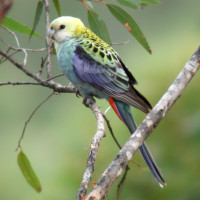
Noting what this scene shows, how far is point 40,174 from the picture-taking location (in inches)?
212

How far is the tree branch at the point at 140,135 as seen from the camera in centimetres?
162

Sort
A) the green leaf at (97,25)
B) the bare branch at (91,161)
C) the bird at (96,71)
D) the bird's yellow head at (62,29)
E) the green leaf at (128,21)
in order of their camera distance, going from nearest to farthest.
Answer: the bare branch at (91,161)
the green leaf at (128,21)
the green leaf at (97,25)
the bird at (96,71)
the bird's yellow head at (62,29)

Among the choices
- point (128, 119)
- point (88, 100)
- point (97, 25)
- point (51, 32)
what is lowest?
point (128, 119)

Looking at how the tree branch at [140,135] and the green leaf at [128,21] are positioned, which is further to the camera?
the green leaf at [128,21]

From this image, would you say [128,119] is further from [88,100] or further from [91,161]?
[91,161]

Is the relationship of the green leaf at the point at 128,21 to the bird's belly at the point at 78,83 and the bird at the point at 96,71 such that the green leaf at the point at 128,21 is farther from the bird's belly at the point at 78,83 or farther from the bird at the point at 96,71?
the bird's belly at the point at 78,83

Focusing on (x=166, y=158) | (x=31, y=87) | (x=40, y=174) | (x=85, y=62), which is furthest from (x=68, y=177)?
(x=31, y=87)

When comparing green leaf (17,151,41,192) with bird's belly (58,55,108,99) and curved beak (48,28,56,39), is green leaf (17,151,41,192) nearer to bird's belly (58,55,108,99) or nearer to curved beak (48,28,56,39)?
bird's belly (58,55,108,99)

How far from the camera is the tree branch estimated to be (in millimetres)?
1615

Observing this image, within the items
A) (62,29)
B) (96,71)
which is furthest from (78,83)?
(62,29)

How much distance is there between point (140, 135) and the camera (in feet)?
6.25

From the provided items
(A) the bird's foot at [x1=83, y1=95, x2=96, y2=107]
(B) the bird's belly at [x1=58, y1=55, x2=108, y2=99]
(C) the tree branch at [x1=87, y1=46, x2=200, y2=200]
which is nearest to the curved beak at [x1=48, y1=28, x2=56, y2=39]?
(B) the bird's belly at [x1=58, y1=55, x2=108, y2=99]

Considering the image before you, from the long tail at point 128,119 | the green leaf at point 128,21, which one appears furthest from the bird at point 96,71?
the green leaf at point 128,21

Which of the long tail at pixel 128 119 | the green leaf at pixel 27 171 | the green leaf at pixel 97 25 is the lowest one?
the green leaf at pixel 27 171
